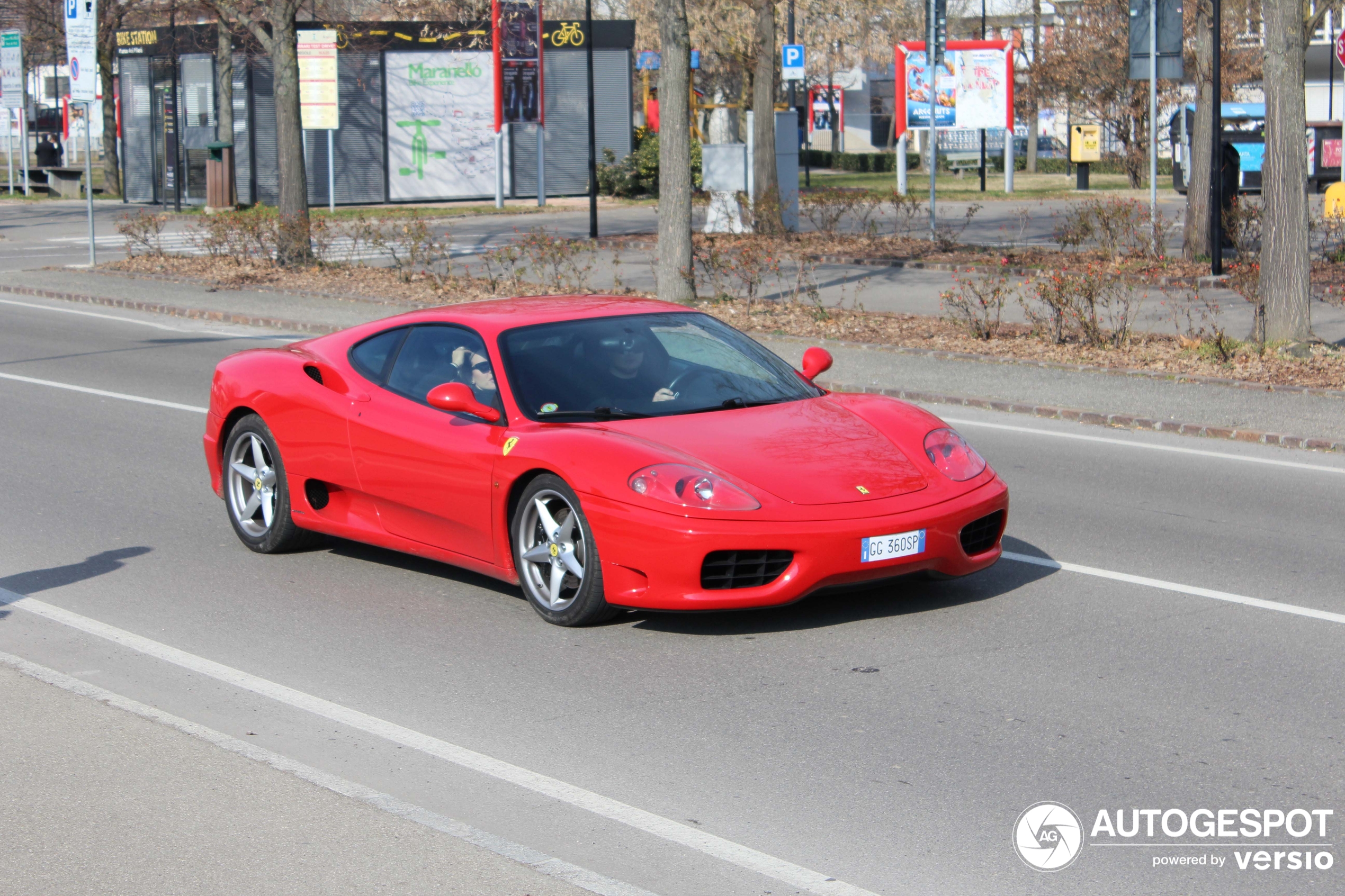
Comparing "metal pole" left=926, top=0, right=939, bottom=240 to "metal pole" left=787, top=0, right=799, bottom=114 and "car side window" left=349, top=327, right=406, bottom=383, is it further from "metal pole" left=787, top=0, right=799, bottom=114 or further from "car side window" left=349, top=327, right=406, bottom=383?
"car side window" left=349, top=327, right=406, bottom=383

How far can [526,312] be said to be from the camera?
24.9 feet

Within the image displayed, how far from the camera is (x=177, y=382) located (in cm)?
1457

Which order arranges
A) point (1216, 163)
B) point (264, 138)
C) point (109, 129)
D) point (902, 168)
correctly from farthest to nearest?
point (109, 129) → point (264, 138) → point (902, 168) → point (1216, 163)

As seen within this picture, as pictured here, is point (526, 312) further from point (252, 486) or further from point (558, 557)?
point (252, 486)

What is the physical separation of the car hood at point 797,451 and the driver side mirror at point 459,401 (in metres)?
0.65

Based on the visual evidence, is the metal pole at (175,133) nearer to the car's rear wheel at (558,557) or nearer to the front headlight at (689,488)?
the car's rear wheel at (558,557)

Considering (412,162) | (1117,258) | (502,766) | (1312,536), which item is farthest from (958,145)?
(502,766)

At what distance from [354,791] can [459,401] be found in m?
2.40

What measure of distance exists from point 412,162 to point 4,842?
126ft

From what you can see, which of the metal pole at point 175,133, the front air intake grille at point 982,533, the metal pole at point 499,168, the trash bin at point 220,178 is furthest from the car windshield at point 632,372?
the metal pole at point 175,133

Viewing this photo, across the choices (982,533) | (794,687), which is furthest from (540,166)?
(794,687)

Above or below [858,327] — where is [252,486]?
below

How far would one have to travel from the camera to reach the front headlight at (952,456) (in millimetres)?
6957

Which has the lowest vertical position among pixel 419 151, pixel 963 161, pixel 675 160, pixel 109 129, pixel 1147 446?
pixel 1147 446
